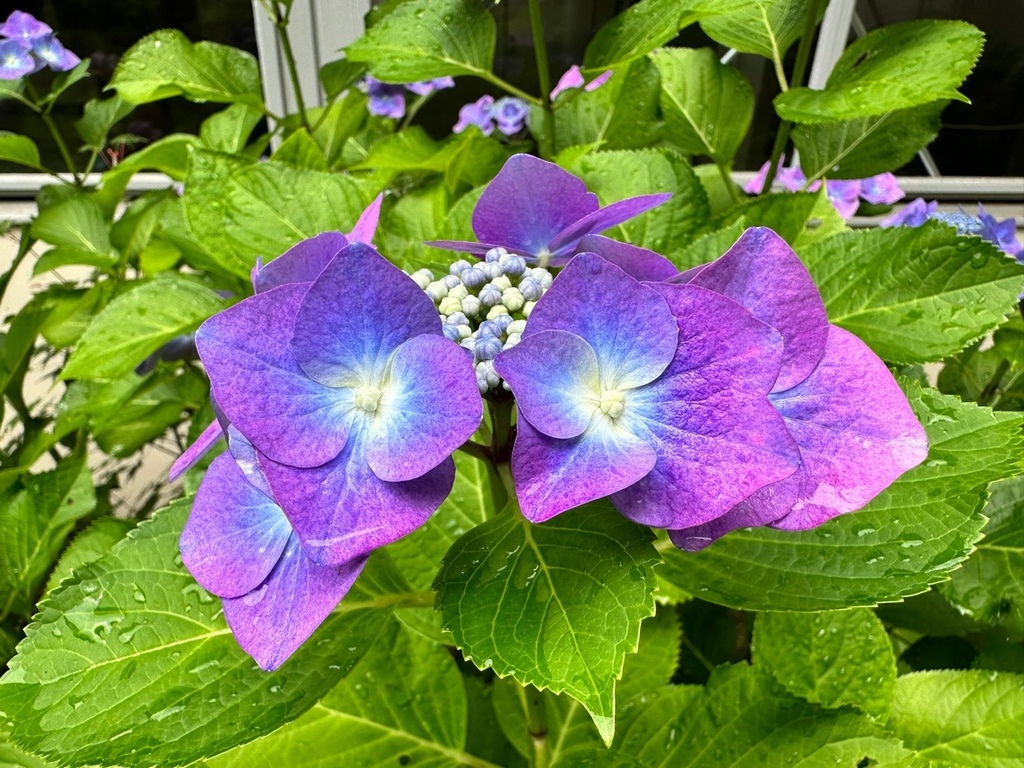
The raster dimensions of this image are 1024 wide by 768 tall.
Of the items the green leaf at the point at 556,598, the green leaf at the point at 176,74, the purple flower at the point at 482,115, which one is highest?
the green leaf at the point at 176,74

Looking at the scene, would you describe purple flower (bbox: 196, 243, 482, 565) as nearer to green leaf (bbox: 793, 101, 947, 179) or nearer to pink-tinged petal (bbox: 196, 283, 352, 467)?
pink-tinged petal (bbox: 196, 283, 352, 467)

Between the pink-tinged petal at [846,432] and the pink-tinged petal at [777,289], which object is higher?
the pink-tinged petal at [777,289]

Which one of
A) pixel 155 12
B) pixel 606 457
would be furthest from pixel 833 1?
pixel 606 457

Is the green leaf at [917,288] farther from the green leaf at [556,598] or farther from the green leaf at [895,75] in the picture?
the green leaf at [556,598]

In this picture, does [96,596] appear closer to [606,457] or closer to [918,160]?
[606,457]

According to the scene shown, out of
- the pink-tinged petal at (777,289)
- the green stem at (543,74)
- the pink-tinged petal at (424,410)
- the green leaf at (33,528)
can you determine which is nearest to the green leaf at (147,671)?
the pink-tinged petal at (424,410)

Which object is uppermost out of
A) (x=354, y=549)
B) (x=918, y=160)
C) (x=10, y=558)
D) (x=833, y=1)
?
(x=354, y=549)
